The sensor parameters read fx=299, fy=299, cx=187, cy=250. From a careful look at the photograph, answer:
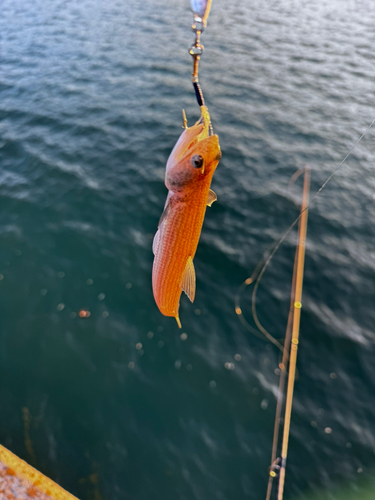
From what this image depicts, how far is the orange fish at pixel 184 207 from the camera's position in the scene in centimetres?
242

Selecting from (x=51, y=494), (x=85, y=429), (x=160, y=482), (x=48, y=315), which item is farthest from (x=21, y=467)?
(x=48, y=315)

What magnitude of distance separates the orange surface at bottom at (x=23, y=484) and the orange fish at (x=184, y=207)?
135 inches

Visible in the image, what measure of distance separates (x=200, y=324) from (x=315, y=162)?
23.1 feet

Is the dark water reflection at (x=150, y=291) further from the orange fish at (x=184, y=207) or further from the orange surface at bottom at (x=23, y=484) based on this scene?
the orange fish at (x=184, y=207)

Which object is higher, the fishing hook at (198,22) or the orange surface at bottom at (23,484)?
the fishing hook at (198,22)

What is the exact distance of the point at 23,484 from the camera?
4.16m

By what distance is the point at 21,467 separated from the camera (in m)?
4.35

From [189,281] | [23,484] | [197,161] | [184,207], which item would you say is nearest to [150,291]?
[23,484]

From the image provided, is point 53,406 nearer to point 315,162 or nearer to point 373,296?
point 373,296

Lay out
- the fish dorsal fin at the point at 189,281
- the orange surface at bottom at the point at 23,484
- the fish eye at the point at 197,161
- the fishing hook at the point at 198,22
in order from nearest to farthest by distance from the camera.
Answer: the fish eye at the point at 197,161
the fishing hook at the point at 198,22
the fish dorsal fin at the point at 189,281
the orange surface at bottom at the point at 23,484

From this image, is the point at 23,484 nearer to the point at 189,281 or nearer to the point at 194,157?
the point at 189,281

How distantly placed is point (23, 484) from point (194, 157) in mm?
4964

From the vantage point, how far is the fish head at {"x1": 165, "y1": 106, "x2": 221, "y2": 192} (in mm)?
2383

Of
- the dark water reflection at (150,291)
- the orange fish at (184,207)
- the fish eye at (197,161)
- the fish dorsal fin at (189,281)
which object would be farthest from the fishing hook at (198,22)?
the dark water reflection at (150,291)
